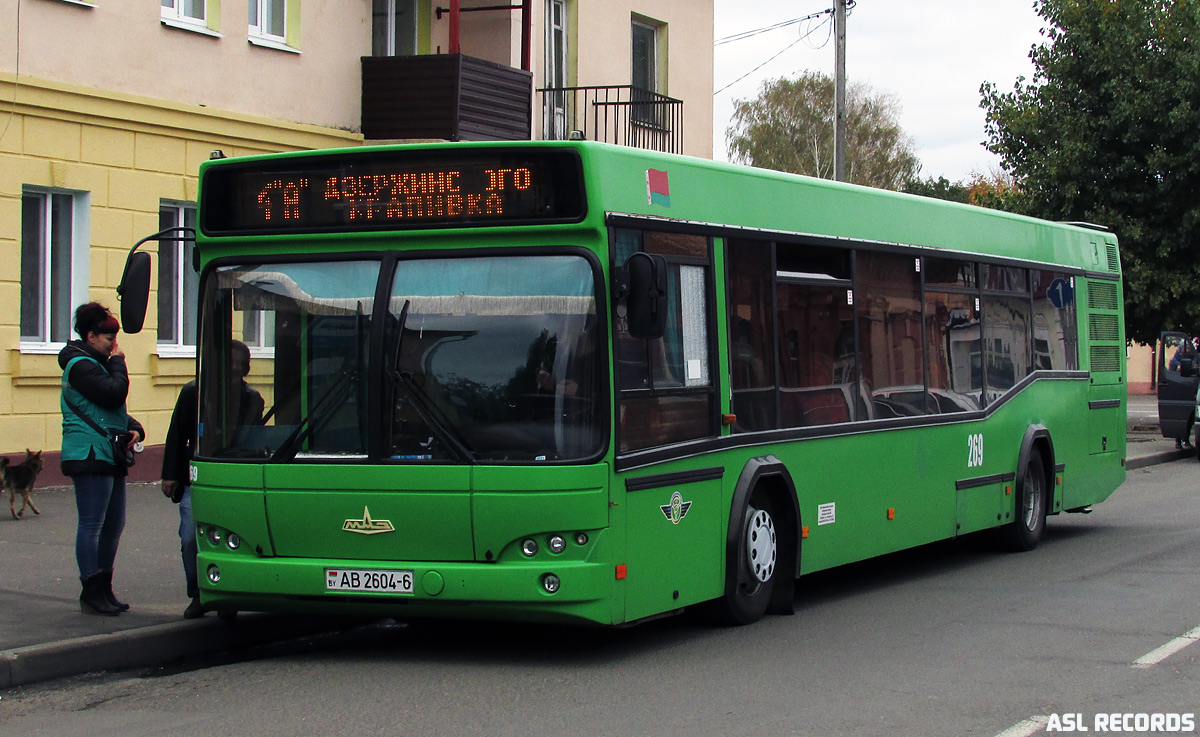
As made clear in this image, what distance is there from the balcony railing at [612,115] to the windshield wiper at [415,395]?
1424cm

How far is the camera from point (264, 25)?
58.7 feet

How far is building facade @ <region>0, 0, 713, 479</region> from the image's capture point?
49.0 feet

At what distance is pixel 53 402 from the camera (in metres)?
15.1

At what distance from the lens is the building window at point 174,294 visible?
655 inches

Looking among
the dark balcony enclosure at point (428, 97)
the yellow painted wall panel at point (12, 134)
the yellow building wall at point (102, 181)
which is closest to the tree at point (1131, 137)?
the dark balcony enclosure at point (428, 97)

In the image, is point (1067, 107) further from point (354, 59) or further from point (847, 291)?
point (847, 291)

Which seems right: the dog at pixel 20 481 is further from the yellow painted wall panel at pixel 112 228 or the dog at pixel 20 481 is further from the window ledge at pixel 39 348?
the yellow painted wall panel at pixel 112 228

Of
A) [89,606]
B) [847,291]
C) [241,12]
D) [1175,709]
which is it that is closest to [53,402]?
[241,12]

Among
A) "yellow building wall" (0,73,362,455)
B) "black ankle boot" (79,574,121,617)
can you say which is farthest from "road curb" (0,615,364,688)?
"yellow building wall" (0,73,362,455)

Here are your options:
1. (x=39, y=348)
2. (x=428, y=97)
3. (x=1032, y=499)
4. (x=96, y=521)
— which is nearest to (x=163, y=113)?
(x=39, y=348)

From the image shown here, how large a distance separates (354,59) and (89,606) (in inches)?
454

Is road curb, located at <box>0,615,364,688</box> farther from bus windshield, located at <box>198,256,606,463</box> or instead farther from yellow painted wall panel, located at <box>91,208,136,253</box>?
yellow painted wall panel, located at <box>91,208,136,253</box>

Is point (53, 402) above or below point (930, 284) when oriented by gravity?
below

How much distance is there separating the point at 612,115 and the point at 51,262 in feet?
33.4
